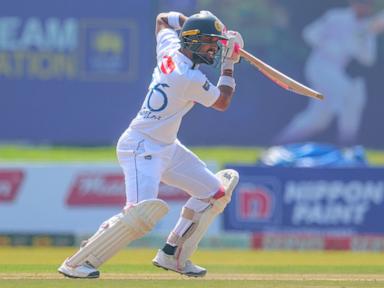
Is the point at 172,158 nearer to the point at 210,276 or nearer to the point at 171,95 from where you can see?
the point at 171,95

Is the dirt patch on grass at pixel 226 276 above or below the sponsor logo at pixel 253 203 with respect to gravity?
above

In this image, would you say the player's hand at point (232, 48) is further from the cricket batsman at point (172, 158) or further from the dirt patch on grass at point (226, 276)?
the dirt patch on grass at point (226, 276)

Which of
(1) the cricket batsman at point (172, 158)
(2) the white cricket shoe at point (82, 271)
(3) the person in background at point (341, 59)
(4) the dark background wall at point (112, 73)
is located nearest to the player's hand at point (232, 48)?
(1) the cricket batsman at point (172, 158)

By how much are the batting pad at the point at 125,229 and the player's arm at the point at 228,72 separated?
2.14 feet

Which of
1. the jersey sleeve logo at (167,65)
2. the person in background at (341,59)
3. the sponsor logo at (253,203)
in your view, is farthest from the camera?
the person in background at (341,59)

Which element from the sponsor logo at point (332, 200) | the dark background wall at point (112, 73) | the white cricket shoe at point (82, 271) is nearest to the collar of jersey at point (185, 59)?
the white cricket shoe at point (82, 271)

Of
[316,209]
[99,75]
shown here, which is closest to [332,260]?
[316,209]

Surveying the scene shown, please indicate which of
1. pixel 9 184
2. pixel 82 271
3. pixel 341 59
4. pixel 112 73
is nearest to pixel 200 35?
pixel 82 271

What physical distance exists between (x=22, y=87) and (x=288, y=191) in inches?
358

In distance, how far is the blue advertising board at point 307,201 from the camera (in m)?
12.0

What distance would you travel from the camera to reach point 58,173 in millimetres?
12219

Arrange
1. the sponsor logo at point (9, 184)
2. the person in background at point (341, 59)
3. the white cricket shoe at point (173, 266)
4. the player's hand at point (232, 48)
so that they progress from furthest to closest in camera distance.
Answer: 1. the person in background at point (341, 59)
2. the sponsor logo at point (9, 184)
3. the white cricket shoe at point (173, 266)
4. the player's hand at point (232, 48)

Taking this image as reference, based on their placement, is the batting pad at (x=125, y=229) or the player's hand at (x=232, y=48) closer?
the batting pad at (x=125, y=229)

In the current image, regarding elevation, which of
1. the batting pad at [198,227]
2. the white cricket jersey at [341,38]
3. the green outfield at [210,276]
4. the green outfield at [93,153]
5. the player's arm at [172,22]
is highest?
the player's arm at [172,22]
